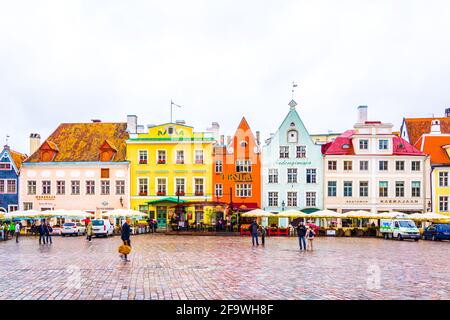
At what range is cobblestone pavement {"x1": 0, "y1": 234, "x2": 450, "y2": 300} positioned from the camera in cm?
1245

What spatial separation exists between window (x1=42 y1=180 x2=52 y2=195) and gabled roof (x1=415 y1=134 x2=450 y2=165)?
35.9 meters

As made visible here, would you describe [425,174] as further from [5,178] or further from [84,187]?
[5,178]

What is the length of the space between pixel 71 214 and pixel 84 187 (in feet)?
36.0

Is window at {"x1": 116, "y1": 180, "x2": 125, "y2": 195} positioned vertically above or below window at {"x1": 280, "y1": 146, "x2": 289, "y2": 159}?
below

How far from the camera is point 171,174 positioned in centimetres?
5638

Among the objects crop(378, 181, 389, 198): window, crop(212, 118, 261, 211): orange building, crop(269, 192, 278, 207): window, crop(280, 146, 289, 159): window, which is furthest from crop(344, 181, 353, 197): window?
crop(212, 118, 261, 211): orange building

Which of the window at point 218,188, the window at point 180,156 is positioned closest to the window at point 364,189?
the window at point 218,188

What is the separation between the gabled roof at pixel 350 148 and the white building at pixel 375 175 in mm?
93

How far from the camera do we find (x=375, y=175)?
54500 millimetres

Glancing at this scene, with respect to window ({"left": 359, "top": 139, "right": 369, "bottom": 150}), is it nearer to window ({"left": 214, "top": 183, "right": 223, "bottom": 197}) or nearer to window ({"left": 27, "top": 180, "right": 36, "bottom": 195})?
window ({"left": 214, "top": 183, "right": 223, "bottom": 197})

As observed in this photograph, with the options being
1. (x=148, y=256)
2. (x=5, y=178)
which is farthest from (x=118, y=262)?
(x=5, y=178)

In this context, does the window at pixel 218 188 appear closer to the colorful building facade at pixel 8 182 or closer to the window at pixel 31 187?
the window at pixel 31 187

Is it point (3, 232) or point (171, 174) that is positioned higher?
point (171, 174)

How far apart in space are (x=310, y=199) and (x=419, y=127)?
15.9m
